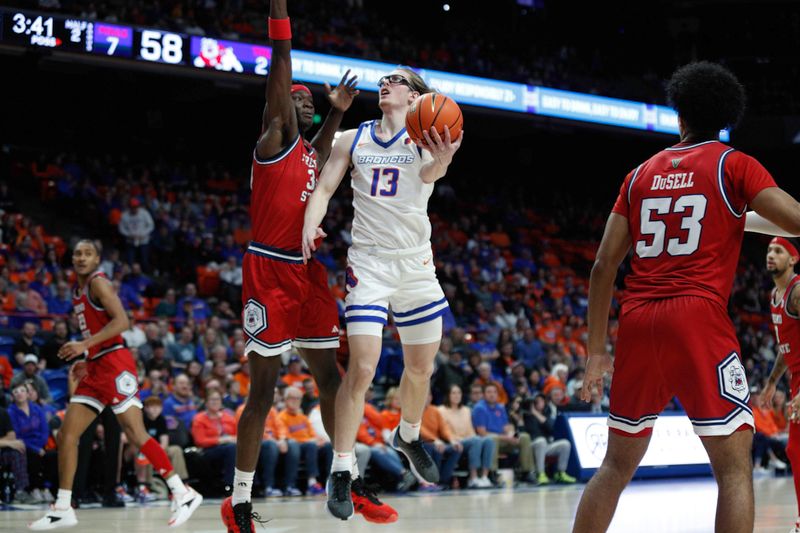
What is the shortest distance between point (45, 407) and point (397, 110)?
247 inches

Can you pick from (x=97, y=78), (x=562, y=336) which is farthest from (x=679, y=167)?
(x=97, y=78)

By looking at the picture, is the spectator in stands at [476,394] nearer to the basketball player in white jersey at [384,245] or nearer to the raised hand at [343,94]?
the basketball player in white jersey at [384,245]

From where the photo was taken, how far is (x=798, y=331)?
6.99 metres

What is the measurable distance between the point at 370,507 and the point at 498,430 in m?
7.31

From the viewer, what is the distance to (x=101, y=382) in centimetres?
773

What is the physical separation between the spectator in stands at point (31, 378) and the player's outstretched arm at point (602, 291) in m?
7.61

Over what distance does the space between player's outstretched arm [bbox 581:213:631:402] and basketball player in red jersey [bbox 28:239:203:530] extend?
4.30 metres

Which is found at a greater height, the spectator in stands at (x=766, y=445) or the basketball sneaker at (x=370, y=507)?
the basketball sneaker at (x=370, y=507)

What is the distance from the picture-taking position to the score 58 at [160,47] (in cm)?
1526

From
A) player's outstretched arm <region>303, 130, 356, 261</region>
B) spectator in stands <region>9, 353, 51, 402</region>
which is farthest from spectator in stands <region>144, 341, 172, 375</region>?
player's outstretched arm <region>303, 130, 356, 261</region>

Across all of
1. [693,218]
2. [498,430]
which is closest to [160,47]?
[498,430]

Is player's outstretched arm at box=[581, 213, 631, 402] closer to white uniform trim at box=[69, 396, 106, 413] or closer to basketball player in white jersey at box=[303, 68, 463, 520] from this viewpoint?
basketball player in white jersey at box=[303, 68, 463, 520]

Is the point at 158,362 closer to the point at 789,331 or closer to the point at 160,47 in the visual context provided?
the point at 160,47

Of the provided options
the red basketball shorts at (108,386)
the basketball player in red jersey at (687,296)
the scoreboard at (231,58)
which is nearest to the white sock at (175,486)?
the red basketball shorts at (108,386)
